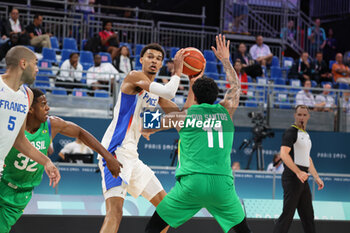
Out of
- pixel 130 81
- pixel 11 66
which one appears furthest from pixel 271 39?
pixel 11 66

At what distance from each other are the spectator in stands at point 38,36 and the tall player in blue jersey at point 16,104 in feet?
26.7

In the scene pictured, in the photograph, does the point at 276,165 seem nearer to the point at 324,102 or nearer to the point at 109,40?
the point at 324,102

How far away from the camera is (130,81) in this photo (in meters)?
4.94

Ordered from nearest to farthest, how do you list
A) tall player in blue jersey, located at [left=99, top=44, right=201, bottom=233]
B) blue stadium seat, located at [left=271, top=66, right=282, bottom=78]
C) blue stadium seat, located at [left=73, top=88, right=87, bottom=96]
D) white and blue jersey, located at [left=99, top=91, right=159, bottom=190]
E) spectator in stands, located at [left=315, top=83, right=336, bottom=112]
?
tall player in blue jersey, located at [left=99, top=44, right=201, bottom=233] < white and blue jersey, located at [left=99, top=91, right=159, bottom=190] < blue stadium seat, located at [left=73, top=88, right=87, bottom=96] < spectator in stands, located at [left=315, top=83, right=336, bottom=112] < blue stadium seat, located at [left=271, top=66, right=282, bottom=78]

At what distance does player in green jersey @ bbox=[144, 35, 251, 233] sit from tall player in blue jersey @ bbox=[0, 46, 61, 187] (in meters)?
1.03

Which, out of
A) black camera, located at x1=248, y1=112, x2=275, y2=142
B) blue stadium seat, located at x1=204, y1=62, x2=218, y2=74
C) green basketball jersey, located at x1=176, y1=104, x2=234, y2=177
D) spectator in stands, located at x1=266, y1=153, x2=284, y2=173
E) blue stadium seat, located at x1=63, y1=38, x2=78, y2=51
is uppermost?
blue stadium seat, located at x1=63, y1=38, x2=78, y2=51

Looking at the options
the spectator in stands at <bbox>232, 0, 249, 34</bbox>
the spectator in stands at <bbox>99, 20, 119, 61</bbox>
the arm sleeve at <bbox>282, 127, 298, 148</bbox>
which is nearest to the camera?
the arm sleeve at <bbox>282, 127, 298, 148</bbox>

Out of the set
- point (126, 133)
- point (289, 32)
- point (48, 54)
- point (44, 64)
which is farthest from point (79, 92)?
point (289, 32)

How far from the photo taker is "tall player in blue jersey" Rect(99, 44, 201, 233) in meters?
4.70

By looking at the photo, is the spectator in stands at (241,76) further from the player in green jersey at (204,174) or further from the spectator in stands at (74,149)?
the player in green jersey at (204,174)

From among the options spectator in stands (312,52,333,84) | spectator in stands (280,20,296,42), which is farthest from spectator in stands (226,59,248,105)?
spectator in stands (280,20,296,42)

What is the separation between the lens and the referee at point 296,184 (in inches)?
242

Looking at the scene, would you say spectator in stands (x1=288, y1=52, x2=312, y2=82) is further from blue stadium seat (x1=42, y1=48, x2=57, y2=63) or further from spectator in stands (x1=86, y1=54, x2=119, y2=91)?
blue stadium seat (x1=42, y1=48, x2=57, y2=63)

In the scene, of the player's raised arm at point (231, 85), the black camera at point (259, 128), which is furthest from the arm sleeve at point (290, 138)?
the black camera at point (259, 128)
